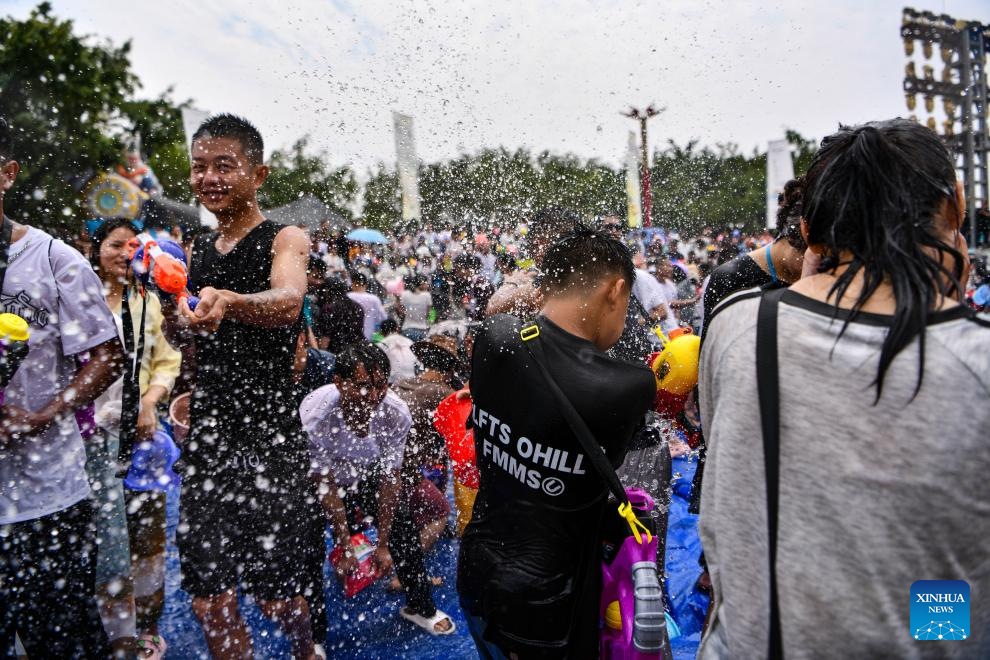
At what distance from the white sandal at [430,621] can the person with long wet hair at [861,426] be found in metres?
2.36

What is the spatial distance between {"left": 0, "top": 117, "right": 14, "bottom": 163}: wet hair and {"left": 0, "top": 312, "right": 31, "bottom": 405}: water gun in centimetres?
61

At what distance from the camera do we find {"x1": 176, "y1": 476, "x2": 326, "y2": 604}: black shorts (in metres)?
2.26

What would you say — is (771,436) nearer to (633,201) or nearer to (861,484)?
(861,484)

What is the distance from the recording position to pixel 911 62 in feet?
62.3

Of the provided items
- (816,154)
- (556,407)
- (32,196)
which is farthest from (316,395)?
(32,196)

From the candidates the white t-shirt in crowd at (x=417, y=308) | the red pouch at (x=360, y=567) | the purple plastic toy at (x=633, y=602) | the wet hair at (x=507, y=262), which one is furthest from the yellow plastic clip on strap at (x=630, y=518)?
the white t-shirt in crowd at (x=417, y=308)

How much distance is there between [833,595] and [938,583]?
16cm

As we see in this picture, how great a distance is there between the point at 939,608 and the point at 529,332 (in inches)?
41.8

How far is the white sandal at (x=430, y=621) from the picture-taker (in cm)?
318

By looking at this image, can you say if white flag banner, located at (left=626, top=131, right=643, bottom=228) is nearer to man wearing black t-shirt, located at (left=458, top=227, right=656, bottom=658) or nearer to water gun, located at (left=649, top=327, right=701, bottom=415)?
water gun, located at (left=649, top=327, right=701, bottom=415)

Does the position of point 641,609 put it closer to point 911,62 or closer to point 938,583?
point 938,583

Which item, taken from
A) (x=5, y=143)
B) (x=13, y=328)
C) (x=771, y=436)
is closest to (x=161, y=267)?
(x=13, y=328)

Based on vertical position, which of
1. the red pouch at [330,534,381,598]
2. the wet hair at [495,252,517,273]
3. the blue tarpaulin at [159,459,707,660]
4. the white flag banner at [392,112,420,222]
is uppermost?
the white flag banner at [392,112,420,222]

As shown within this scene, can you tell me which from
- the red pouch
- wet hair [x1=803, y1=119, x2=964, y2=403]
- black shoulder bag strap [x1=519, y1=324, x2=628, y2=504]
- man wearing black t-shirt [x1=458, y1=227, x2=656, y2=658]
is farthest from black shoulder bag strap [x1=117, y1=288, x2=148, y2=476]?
wet hair [x1=803, y1=119, x2=964, y2=403]
